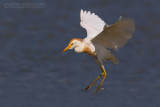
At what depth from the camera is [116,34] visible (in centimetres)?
662

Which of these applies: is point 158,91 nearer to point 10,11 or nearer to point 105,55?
point 105,55

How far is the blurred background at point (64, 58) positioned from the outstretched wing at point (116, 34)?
8.48 feet

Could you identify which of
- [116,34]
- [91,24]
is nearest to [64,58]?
[91,24]

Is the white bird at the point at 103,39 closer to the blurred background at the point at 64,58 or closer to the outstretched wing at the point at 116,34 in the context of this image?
the outstretched wing at the point at 116,34

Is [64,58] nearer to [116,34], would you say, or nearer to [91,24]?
[91,24]

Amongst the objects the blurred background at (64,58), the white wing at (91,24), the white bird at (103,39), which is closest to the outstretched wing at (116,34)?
the white bird at (103,39)

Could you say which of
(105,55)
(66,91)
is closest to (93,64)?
(66,91)

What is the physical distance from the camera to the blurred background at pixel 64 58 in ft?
31.0

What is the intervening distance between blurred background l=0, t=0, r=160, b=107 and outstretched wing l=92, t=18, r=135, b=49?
258 cm

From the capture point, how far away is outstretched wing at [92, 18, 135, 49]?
246 inches

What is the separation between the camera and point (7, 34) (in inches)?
443

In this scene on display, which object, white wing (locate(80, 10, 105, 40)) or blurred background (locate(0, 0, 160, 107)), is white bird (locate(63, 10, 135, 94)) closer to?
white wing (locate(80, 10, 105, 40))

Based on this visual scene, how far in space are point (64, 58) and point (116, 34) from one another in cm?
400

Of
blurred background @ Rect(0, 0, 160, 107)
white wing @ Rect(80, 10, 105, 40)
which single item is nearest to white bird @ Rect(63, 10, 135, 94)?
white wing @ Rect(80, 10, 105, 40)
